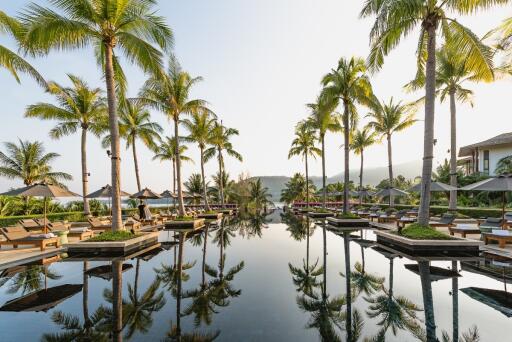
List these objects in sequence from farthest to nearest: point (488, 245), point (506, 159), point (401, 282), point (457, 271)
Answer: point (506, 159)
point (488, 245)
point (457, 271)
point (401, 282)

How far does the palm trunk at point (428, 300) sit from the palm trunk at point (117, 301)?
15.3 ft

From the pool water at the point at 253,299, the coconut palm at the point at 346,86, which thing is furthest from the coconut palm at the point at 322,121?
the pool water at the point at 253,299

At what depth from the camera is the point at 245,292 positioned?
19.2 feet

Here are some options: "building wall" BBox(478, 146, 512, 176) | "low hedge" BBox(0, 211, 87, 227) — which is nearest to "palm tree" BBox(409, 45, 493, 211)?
"building wall" BBox(478, 146, 512, 176)

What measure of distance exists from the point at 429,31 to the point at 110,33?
12571 millimetres

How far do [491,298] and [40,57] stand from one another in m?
15.8

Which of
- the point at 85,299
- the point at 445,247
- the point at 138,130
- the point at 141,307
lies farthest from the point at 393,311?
the point at 138,130

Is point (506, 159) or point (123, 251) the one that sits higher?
point (506, 159)

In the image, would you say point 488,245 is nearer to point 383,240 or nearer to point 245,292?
point 383,240

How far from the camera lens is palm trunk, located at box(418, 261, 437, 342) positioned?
13.3ft

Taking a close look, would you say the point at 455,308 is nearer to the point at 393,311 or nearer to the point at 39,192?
the point at 393,311

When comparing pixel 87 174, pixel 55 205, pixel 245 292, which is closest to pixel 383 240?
pixel 245 292

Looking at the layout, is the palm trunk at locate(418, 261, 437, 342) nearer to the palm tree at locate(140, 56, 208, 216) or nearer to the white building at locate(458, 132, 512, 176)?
the palm tree at locate(140, 56, 208, 216)

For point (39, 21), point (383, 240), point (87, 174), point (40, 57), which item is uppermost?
point (39, 21)
